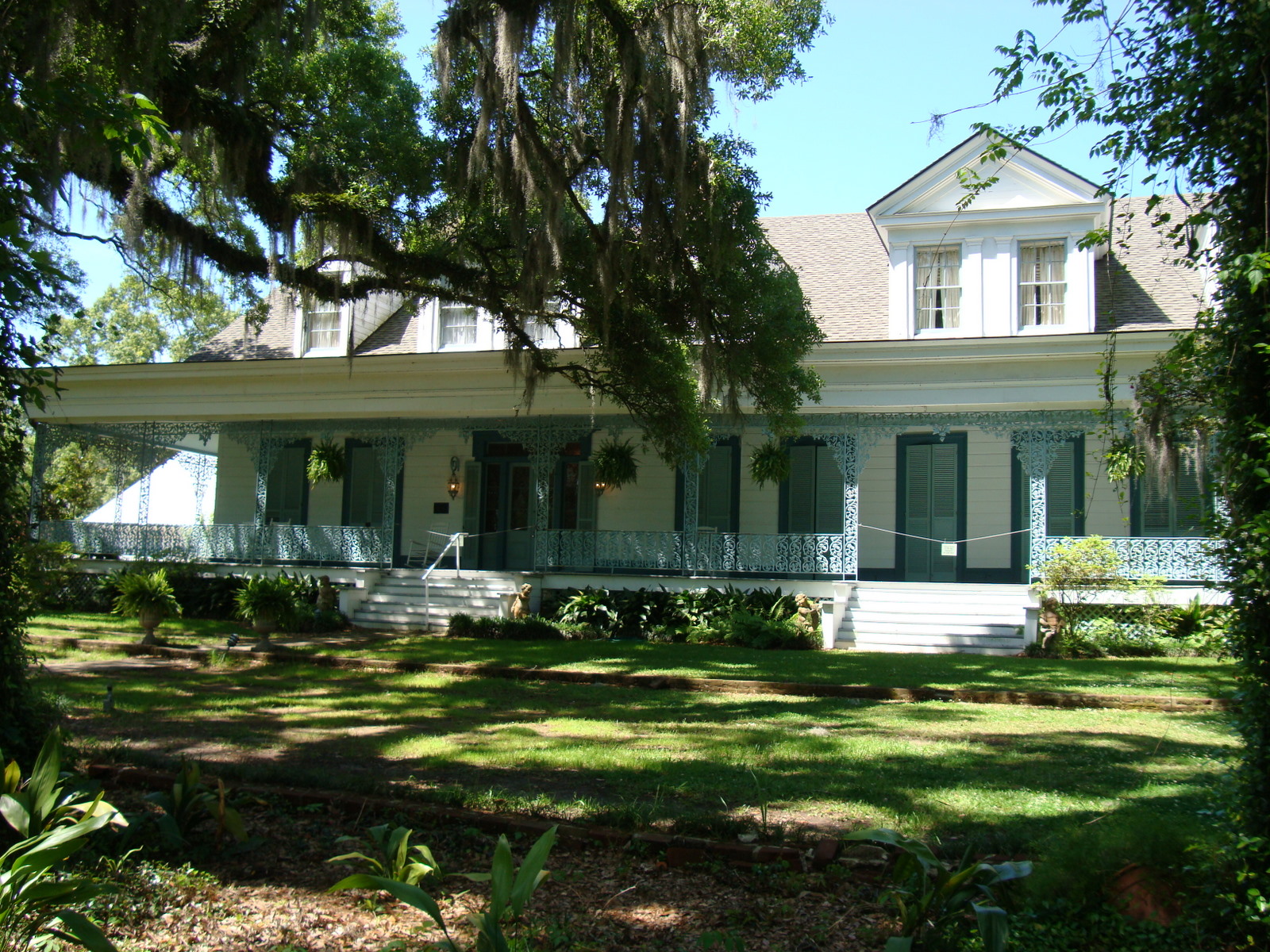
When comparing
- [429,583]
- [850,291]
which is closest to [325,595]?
[429,583]

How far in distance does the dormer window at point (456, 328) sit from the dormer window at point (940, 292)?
8406 mm

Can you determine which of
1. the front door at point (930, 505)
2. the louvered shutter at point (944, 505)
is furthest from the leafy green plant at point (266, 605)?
the louvered shutter at point (944, 505)

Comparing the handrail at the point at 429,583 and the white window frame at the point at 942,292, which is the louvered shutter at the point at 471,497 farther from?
the white window frame at the point at 942,292

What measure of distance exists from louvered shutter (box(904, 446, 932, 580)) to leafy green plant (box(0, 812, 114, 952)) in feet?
49.6

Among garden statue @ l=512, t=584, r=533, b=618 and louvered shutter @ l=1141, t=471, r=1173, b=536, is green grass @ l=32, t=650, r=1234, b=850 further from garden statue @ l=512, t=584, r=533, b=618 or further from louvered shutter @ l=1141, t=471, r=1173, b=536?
louvered shutter @ l=1141, t=471, r=1173, b=536

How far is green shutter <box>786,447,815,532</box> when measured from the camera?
17.7 m

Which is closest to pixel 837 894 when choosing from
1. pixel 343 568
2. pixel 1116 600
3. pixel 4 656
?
pixel 4 656

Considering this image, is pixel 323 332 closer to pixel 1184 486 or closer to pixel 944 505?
pixel 944 505

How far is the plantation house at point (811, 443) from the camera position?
49.7ft

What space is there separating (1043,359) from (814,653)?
5884 mm

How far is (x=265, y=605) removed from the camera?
523 inches

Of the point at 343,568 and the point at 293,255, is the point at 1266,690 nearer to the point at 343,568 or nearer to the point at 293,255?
the point at 293,255

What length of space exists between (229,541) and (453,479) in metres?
4.51

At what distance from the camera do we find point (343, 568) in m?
18.3
